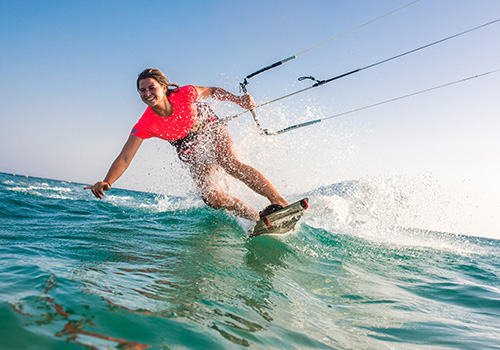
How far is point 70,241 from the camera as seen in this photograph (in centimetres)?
335

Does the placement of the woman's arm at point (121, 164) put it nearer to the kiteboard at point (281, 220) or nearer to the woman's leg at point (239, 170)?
the woman's leg at point (239, 170)

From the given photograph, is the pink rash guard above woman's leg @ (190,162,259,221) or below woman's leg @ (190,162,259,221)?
above

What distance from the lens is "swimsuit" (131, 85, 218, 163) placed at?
159 inches

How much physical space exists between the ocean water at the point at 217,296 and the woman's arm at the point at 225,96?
197cm

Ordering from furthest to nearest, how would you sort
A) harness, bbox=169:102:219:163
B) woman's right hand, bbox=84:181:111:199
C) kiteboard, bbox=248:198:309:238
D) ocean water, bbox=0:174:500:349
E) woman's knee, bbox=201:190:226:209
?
woman's knee, bbox=201:190:226:209, harness, bbox=169:102:219:163, kiteboard, bbox=248:198:309:238, woman's right hand, bbox=84:181:111:199, ocean water, bbox=0:174:500:349

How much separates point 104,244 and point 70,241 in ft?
1.27

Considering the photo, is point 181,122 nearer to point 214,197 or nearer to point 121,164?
point 121,164

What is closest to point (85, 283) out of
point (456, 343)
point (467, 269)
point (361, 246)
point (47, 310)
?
point (47, 310)

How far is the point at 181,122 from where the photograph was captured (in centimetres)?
435

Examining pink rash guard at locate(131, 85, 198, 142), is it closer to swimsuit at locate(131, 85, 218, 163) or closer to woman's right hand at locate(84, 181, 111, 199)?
swimsuit at locate(131, 85, 218, 163)

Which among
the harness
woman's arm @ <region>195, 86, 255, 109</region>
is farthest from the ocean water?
woman's arm @ <region>195, 86, 255, 109</region>

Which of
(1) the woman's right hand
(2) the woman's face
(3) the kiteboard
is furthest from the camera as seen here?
(3) the kiteboard

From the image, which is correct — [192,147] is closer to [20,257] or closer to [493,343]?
[20,257]

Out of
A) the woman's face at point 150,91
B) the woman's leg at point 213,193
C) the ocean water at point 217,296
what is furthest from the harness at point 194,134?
the ocean water at point 217,296
